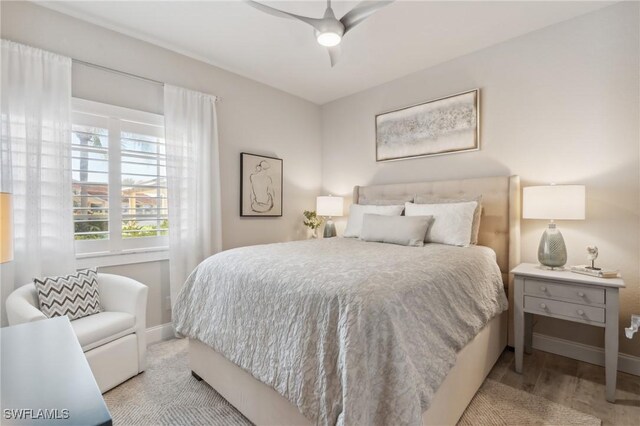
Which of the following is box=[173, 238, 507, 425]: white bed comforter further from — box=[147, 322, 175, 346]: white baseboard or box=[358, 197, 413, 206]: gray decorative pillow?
box=[358, 197, 413, 206]: gray decorative pillow

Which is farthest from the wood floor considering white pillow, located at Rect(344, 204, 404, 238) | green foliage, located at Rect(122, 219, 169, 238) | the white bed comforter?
green foliage, located at Rect(122, 219, 169, 238)

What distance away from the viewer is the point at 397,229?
269cm

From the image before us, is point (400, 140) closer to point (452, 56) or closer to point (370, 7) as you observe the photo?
point (452, 56)

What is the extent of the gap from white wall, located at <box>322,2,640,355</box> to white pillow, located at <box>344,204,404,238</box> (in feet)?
2.46

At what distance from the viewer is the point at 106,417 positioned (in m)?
0.67

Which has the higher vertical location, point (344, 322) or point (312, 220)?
point (312, 220)

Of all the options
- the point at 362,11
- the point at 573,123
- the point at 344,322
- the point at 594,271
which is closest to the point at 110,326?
the point at 344,322

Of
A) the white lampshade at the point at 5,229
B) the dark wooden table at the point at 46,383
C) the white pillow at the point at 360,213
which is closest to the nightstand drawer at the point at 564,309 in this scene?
the white pillow at the point at 360,213

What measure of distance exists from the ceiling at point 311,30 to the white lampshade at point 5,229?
206 centimetres

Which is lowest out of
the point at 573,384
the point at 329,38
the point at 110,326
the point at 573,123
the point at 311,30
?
the point at 573,384

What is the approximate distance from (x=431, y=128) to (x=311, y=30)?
5.48ft

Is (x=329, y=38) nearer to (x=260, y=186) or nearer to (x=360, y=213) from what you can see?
(x=360, y=213)

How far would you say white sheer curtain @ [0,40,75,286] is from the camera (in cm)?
212

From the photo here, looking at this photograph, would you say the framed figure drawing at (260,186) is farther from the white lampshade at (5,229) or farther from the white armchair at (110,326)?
the white lampshade at (5,229)
